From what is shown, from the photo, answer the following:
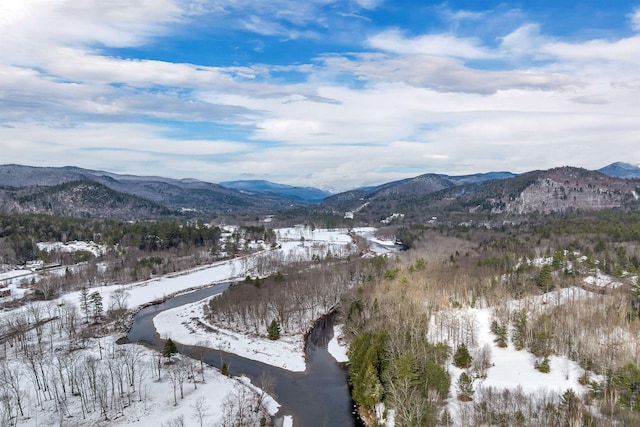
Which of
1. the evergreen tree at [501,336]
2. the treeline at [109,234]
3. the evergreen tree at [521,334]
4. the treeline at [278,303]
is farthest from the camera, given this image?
the treeline at [109,234]

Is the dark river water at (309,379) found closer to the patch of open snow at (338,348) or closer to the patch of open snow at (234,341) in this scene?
the patch of open snow at (338,348)

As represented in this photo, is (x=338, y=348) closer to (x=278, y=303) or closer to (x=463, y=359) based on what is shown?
(x=278, y=303)

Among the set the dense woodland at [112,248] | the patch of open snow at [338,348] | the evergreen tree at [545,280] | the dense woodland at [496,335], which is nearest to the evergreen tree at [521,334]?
the dense woodland at [496,335]

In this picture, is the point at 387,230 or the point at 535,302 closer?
the point at 535,302

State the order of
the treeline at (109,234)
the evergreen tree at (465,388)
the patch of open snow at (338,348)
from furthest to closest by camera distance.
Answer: the treeline at (109,234) < the patch of open snow at (338,348) < the evergreen tree at (465,388)

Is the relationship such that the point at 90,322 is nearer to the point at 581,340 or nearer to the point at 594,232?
the point at 581,340

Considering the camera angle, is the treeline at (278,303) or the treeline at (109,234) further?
the treeline at (109,234)

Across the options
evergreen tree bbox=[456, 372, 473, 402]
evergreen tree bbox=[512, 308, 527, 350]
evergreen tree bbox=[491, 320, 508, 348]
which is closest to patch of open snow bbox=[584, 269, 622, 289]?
evergreen tree bbox=[512, 308, 527, 350]

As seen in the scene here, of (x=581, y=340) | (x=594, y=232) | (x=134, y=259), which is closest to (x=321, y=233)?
(x=134, y=259)
